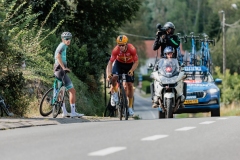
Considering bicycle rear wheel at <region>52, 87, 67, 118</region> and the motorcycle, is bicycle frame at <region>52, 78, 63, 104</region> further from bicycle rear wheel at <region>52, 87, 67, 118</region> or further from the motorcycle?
the motorcycle

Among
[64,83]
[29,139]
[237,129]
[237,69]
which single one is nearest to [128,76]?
[64,83]

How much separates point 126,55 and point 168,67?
134 cm

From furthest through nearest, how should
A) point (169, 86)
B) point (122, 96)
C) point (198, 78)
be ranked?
point (198, 78) < point (169, 86) < point (122, 96)

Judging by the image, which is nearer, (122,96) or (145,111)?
(122,96)

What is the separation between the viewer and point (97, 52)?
32312mm

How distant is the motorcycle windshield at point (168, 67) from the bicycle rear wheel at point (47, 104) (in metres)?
2.45

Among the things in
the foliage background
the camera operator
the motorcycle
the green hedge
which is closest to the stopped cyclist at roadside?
the foliage background

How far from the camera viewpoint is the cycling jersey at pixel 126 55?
17513 mm

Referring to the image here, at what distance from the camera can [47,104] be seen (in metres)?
18.7

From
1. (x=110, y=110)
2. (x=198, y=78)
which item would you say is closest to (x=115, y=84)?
(x=110, y=110)

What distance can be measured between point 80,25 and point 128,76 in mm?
16319

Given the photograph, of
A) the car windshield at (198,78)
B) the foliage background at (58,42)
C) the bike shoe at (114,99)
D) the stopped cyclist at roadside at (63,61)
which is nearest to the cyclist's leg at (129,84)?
the bike shoe at (114,99)

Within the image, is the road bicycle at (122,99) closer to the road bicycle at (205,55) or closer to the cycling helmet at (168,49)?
the cycling helmet at (168,49)

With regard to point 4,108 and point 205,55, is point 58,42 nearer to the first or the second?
point 205,55
